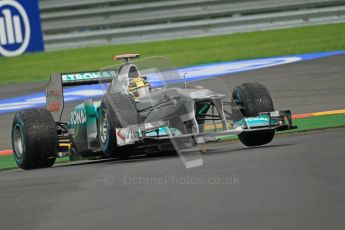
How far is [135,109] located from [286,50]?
1163 centimetres

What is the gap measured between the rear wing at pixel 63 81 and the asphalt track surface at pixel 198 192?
128cm

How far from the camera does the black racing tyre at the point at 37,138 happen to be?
11.0 metres

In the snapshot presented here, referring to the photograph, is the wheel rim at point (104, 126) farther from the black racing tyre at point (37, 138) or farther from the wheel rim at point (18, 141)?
the wheel rim at point (18, 141)

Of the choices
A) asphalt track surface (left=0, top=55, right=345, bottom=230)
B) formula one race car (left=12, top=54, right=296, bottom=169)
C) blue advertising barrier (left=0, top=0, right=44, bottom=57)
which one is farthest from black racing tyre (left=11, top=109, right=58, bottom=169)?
blue advertising barrier (left=0, top=0, right=44, bottom=57)

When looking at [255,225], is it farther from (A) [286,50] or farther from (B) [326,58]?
(A) [286,50]

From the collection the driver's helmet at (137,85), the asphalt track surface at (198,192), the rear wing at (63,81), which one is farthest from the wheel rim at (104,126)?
the rear wing at (63,81)

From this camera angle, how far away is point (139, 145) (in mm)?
10258

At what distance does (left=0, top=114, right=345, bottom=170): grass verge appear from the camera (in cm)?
1236

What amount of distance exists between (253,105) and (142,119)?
1214 millimetres

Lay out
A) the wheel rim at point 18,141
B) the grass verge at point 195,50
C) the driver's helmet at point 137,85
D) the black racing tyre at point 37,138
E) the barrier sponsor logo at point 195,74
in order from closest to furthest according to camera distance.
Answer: the driver's helmet at point 137,85, the black racing tyre at point 37,138, the wheel rim at point 18,141, the barrier sponsor logo at point 195,74, the grass verge at point 195,50

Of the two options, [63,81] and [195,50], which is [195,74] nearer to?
[195,50]

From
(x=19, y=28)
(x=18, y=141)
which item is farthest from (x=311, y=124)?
(x=19, y=28)

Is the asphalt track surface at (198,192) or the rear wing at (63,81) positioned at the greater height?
the rear wing at (63,81)

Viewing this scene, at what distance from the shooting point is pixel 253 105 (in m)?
10.4
